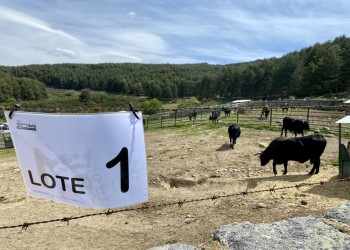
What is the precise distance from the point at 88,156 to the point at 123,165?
33cm

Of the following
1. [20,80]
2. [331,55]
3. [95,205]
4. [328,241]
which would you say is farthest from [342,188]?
[20,80]

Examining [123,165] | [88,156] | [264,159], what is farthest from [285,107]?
[88,156]

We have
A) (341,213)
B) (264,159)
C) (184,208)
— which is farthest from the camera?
(264,159)

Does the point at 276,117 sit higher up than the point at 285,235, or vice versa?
the point at 285,235

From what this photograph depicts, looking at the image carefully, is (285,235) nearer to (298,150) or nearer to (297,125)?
(298,150)

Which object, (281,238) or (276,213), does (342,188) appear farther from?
(281,238)

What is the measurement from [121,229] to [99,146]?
5638 mm

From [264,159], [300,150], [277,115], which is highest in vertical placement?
[300,150]

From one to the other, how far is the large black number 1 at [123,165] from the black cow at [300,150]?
9.99 meters

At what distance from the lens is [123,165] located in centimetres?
338

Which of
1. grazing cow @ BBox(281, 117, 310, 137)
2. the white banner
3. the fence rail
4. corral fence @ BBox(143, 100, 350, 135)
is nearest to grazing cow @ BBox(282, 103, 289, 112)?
corral fence @ BBox(143, 100, 350, 135)

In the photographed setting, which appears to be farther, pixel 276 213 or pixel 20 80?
pixel 20 80

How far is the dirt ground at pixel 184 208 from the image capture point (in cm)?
779

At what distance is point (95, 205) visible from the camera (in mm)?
3355
